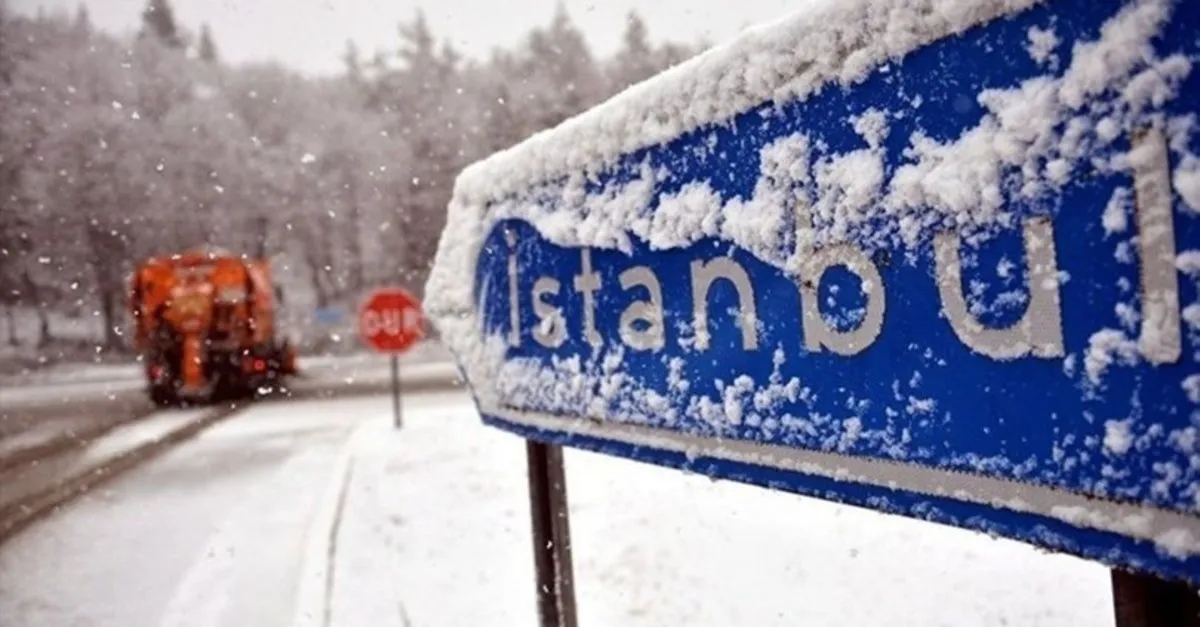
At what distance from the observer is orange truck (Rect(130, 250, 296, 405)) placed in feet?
53.2

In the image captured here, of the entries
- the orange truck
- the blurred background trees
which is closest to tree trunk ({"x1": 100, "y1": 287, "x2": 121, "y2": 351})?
the blurred background trees

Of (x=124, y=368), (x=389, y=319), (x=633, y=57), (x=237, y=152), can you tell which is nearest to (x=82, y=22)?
(x=237, y=152)

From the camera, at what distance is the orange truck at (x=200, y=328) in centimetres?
1620

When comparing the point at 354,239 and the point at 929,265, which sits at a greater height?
the point at 354,239

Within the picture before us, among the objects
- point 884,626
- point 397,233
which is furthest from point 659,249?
point 397,233

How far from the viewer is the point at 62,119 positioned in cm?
3541

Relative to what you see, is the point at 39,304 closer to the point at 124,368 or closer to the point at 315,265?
the point at 124,368

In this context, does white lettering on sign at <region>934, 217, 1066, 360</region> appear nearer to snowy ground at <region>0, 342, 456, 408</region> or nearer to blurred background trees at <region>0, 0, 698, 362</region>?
snowy ground at <region>0, 342, 456, 408</region>

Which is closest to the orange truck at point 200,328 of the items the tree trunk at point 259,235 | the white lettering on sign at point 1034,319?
the white lettering on sign at point 1034,319

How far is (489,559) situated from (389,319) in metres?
5.73

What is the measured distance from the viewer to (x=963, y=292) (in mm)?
857

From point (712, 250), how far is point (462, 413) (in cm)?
1063

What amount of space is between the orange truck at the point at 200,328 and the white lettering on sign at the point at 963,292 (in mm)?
16678

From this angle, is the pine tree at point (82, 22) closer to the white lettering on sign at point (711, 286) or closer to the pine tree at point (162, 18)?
the pine tree at point (162, 18)
